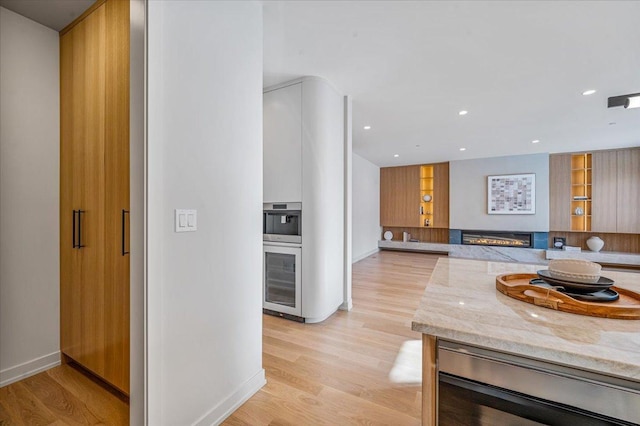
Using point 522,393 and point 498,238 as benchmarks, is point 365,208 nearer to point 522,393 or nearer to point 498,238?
point 498,238

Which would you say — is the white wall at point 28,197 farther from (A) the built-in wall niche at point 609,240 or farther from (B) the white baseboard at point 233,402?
(A) the built-in wall niche at point 609,240

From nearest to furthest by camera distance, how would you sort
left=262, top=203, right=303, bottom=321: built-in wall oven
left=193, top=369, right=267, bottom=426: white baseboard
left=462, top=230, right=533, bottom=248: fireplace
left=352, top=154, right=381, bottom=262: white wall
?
left=193, top=369, right=267, bottom=426: white baseboard
left=262, top=203, right=303, bottom=321: built-in wall oven
left=352, top=154, right=381, bottom=262: white wall
left=462, top=230, right=533, bottom=248: fireplace

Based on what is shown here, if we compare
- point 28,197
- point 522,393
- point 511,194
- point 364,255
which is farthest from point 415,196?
point 28,197

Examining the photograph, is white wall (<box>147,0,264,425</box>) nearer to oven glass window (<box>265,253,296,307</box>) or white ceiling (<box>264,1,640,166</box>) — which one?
white ceiling (<box>264,1,640,166</box>)

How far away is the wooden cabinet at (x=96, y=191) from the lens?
156cm

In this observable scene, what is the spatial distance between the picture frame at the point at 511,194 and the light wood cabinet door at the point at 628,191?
1621 millimetres

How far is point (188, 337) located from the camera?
4.47ft

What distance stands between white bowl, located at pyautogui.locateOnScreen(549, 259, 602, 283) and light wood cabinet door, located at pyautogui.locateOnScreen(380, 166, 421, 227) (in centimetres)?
728

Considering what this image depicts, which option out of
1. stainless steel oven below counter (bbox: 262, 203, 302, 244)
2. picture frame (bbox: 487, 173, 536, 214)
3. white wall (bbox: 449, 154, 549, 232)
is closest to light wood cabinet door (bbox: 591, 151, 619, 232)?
white wall (bbox: 449, 154, 549, 232)

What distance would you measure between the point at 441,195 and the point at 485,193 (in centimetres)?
109

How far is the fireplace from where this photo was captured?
675cm

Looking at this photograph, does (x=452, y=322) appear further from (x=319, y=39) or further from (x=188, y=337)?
(x=319, y=39)

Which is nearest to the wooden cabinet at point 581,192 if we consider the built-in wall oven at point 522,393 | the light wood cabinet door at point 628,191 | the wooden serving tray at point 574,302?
the light wood cabinet door at point 628,191

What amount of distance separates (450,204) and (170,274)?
7.57 m
